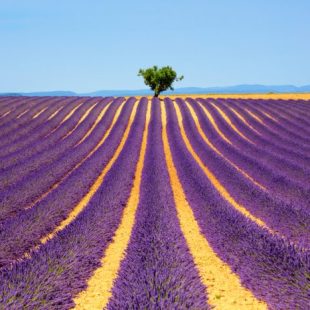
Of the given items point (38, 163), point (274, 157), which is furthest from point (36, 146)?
point (274, 157)

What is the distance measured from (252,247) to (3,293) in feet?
11.1

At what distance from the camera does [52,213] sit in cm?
724

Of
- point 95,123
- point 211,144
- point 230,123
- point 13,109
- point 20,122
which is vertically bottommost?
point 211,144

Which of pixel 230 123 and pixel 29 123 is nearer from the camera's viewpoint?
pixel 29 123

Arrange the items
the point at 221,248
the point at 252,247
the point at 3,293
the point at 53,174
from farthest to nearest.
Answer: the point at 53,174 < the point at 221,248 < the point at 252,247 < the point at 3,293

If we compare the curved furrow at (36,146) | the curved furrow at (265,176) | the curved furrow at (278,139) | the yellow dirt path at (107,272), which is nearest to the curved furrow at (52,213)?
the yellow dirt path at (107,272)

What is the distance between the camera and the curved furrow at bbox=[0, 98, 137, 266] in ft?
18.6

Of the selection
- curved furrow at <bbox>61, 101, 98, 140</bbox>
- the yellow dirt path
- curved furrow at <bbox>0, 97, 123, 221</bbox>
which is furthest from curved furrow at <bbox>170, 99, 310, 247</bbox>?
curved furrow at <bbox>61, 101, 98, 140</bbox>

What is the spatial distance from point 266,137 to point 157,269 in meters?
15.2

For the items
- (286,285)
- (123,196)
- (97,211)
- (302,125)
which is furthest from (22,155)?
(302,125)

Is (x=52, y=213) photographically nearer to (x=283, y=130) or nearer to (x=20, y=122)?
(x=283, y=130)

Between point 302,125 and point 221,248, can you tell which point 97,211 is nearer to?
point 221,248

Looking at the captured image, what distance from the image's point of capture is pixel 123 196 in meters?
8.86

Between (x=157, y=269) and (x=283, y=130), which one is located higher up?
(x=157, y=269)
